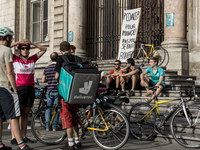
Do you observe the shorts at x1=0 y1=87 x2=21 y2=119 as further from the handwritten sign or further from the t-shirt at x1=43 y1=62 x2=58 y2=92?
the handwritten sign

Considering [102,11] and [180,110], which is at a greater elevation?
[102,11]

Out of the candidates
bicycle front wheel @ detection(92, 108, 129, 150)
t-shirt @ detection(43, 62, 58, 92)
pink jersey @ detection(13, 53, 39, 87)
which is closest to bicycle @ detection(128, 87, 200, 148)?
bicycle front wheel @ detection(92, 108, 129, 150)

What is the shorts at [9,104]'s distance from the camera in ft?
17.1

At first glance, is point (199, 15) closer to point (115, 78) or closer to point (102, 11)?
point (115, 78)

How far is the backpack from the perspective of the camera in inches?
208

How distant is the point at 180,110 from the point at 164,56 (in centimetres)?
489

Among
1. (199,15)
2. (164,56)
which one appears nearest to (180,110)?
(164,56)

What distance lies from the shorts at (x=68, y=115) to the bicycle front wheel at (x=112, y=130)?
0.35 m

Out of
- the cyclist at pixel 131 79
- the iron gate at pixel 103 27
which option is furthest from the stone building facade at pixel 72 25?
the cyclist at pixel 131 79

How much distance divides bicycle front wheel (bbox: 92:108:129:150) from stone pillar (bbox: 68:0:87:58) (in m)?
8.70

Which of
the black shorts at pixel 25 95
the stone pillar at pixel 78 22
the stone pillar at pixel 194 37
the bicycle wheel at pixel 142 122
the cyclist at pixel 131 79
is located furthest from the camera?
the stone pillar at pixel 78 22

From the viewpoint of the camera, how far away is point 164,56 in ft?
35.1

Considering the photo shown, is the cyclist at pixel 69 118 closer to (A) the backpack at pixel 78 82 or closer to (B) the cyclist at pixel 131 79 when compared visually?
(A) the backpack at pixel 78 82

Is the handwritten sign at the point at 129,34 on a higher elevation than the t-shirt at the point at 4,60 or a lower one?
higher
